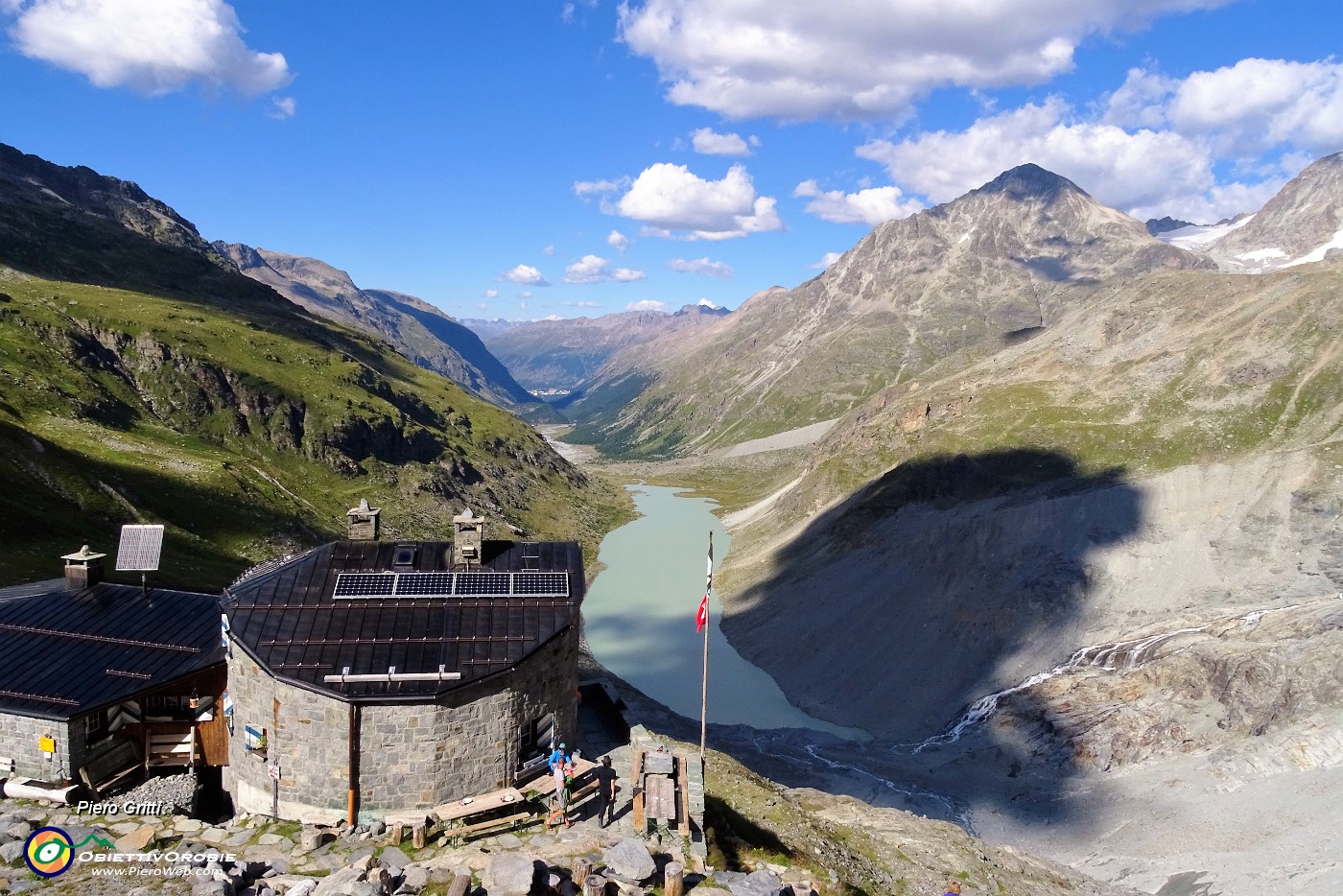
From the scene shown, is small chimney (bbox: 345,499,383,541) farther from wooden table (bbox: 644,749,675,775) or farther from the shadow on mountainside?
the shadow on mountainside

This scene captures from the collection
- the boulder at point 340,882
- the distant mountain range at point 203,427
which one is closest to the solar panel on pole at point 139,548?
the boulder at point 340,882

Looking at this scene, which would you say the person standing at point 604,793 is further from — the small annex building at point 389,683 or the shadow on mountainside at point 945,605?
the shadow on mountainside at point 945,605

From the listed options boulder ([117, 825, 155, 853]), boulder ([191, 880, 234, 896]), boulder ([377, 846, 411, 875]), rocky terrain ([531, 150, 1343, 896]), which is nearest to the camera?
boulder ([191, 880, 234, 896])

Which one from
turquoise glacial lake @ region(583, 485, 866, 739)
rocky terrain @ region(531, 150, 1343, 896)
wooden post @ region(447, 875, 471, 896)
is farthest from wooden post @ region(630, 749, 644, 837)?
turquoise glacial lake @ region(583, 485, 866, 739)

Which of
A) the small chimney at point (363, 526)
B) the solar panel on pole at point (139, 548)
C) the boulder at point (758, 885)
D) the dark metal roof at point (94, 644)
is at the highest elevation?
the small chimney at point (363, 526)

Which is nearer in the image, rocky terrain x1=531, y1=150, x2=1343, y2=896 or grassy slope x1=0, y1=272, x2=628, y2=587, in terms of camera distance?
rocky terrain x1=531, y1=150, x2=1343, y2=896

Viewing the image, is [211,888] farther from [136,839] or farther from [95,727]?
[95,727]
